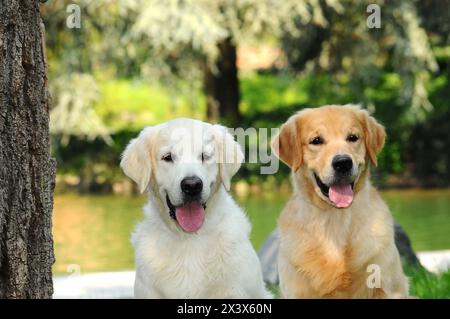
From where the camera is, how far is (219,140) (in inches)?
147

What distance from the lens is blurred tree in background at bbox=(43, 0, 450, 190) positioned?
15.7 metres

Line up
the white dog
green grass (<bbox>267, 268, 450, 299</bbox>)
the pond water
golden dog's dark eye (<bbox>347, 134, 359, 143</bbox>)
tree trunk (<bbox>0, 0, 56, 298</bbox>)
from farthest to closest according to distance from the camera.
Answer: the pond water < green grass (<bbox>267, 268, 450, 299</bbox>) < golden dog's dark eye (<bbox>347, 134, 359, 143</bbox>) < the white dog < tree trunk (<bbox>0, 0, 56, 298</bbox>)

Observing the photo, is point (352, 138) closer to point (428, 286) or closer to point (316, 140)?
point (316, 140)

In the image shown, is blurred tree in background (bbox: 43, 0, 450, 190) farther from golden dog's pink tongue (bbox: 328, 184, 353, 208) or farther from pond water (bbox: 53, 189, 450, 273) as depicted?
golden dog's pink tongue (bbox: 328, 184, 353, 208)

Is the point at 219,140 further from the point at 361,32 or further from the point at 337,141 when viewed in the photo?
the point at 361,32

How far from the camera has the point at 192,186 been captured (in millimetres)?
3547

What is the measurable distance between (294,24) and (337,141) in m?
12.9

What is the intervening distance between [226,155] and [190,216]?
28 cm

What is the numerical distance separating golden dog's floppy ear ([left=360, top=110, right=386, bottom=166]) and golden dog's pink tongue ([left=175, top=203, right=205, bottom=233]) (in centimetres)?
98

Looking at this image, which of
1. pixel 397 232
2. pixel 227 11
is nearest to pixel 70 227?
pixel 227 11

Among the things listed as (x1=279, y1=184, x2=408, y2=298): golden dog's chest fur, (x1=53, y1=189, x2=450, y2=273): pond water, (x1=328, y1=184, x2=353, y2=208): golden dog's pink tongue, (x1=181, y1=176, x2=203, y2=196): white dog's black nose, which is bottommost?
(x1=53, y1=189, x2=450, y2=273): pond water

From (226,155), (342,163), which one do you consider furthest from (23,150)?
(342,163)

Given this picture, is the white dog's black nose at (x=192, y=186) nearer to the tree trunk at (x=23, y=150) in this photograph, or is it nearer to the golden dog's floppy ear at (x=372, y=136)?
the tree trunk at (x=23, y=150)

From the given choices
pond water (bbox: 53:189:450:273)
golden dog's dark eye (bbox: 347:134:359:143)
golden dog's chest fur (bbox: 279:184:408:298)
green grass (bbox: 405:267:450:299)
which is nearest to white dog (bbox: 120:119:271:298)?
golden dog's chest fur (bbox: 279:184:408:298)
